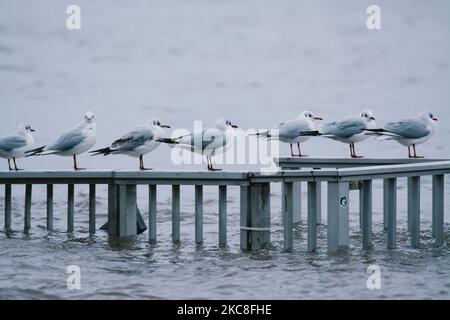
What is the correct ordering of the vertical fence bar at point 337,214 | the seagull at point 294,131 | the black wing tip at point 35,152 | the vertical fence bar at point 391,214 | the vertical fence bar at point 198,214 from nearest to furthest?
the vertical fence bar at point 337,214, the vertical fence bar at point 391,214, the vertical fence bar at point 198,214, the black wing tip at point 35,152, the seagull at point 294,131

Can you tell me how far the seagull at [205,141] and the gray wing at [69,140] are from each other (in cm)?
90

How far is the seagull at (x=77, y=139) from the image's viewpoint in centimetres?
779

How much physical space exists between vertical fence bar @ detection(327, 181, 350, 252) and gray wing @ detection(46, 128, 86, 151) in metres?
2.62

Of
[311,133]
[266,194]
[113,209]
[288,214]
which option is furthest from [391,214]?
[113,209]

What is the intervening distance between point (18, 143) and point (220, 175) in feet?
7.63

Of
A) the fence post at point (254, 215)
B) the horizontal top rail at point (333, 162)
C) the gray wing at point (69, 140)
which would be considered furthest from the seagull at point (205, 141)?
the horizontal top rail at point (333, 162)

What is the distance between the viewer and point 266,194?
23.0 ft

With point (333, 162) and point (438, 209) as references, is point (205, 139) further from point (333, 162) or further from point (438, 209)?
point (438, 209)

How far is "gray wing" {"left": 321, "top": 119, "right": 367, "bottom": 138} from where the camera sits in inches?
328

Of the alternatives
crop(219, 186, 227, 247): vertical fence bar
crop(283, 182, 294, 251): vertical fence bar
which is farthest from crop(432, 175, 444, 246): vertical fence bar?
crop(219, 186, 227, 247): vertical fence bar

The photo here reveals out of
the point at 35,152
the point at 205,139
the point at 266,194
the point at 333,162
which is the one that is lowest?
the point at 266,194

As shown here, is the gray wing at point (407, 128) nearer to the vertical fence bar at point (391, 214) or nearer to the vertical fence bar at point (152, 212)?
the vertical fence bar at point (391, 214)

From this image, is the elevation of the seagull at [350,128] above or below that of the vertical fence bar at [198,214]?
above

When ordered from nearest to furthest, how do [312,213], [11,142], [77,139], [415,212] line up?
[312,213]
[415,212]
[77,139]
[11,142]
